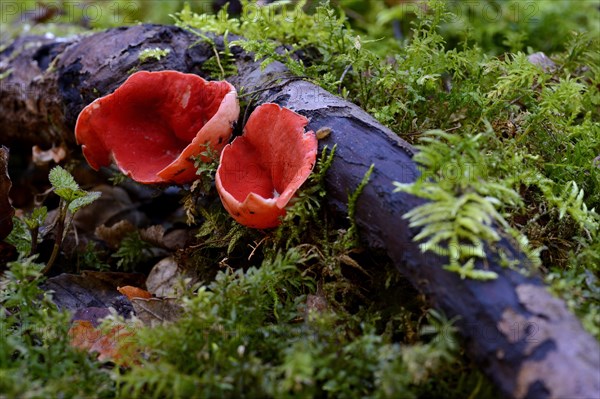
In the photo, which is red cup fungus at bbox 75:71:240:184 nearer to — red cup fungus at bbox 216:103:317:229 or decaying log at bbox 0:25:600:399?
red cup fungus at bbox 216:103:317:229

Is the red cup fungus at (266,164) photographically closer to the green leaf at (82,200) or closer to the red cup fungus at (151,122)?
the red cup fungus at (151,122)

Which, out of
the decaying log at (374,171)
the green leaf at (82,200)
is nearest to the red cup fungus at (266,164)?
the decaying log at (374,171)

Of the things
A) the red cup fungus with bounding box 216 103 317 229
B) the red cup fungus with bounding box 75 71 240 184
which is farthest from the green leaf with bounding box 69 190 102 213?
the red cup fungus with bounding box 216 103 317 229

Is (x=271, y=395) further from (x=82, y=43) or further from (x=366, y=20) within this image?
(x=366, y=20)

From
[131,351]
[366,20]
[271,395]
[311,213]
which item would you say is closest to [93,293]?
[131,351]

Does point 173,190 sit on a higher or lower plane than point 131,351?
lower

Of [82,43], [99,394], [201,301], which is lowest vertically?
[99,394]
